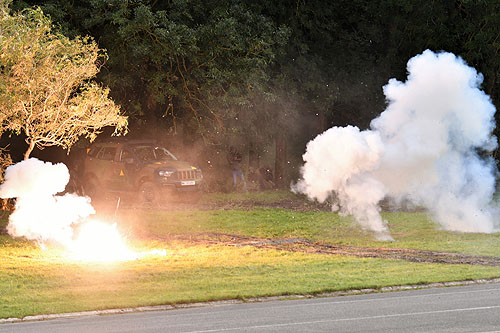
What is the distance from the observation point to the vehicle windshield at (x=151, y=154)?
32.7 m

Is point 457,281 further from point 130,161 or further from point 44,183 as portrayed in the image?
point 130,161

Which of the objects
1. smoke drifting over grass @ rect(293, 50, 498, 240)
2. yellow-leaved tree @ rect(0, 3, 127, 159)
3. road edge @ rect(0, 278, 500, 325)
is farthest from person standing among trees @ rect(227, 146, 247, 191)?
road edge @ rect(0, 278, 500, 325)

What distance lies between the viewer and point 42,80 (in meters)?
25.0

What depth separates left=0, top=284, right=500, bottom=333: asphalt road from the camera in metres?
12.5

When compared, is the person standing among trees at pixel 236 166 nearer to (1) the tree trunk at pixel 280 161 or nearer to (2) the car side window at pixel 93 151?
(1) the tree trunk at pixel 280 161

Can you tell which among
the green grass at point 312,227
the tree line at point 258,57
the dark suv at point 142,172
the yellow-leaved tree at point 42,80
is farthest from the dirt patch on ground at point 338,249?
the tree line at point 258,57

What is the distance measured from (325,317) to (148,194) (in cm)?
1973

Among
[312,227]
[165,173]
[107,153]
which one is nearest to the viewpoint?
[312,227]

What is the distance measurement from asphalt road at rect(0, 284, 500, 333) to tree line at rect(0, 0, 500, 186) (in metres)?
18.3

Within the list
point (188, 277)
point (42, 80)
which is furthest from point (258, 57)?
point (188, 277)

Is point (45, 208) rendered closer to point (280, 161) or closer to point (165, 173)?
point (165, 173)

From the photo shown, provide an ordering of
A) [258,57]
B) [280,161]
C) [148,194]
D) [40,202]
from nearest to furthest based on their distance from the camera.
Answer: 1. [40,202]
2. [148,194]
3. [258,57]
4. [280,161]

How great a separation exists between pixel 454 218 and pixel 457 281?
10689mm

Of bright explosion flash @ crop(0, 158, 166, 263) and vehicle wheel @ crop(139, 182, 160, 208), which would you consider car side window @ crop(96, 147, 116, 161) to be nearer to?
vehicle wheel @ crop(139, 182, 160, 208)
